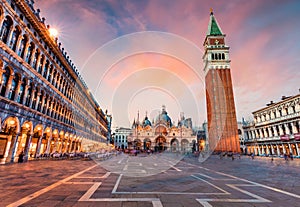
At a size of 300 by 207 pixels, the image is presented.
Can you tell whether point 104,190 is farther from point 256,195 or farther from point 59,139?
point 59,139

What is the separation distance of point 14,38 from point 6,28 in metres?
1.24

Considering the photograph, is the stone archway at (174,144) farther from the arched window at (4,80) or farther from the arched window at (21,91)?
the arched window at (4,80)

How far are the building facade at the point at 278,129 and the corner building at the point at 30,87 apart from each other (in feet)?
161

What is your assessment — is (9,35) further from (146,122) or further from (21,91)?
(146,122)

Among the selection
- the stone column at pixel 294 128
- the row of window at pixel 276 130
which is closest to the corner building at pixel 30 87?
the stone column at pixel 294 128

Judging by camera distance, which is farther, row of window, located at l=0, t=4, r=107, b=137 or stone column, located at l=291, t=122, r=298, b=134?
stone column, located at l=291, t=122, r=298, b=134

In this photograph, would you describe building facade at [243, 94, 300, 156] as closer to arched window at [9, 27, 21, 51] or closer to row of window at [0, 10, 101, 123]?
row of window at [0, 10, 101, 123]

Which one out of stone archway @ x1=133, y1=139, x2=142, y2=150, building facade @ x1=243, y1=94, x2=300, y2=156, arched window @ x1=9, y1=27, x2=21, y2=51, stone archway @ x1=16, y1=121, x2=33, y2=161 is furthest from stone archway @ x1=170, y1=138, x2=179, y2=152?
arched window @ x1=9, y1=27, x2=21, y2=51

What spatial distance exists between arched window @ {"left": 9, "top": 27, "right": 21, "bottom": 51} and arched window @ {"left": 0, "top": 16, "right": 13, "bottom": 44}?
25.8 inches

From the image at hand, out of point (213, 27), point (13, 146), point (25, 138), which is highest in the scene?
point (213, 27)

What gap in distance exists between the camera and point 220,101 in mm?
63000

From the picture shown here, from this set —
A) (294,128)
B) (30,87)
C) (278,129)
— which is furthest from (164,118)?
(30,87)

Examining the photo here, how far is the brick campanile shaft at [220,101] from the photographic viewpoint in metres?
59.5

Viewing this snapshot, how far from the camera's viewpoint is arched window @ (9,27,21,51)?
53.8 ft
